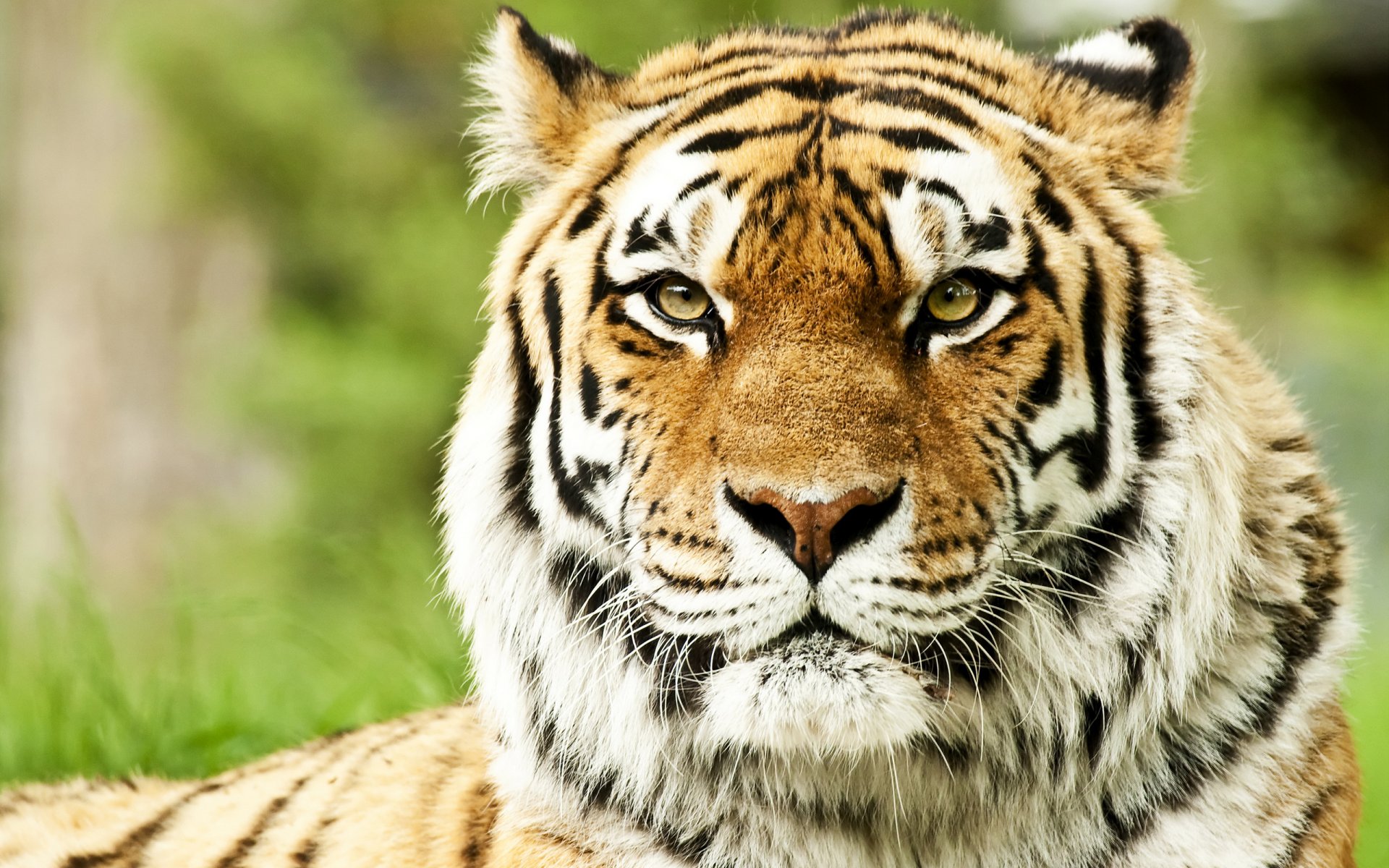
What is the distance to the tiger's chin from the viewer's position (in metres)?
1.85

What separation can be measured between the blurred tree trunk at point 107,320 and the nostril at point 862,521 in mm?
7594

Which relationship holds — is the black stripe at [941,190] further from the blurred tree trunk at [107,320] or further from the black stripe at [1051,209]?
the blurred tree trunk at [107,320]

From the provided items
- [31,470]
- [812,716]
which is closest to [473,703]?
[812,716]

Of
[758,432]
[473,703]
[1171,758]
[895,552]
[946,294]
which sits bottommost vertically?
[473,703]

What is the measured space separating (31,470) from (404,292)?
8.52 ft

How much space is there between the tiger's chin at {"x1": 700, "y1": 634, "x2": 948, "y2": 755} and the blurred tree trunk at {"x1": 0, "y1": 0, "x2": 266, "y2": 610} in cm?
747

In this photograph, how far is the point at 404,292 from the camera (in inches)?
348

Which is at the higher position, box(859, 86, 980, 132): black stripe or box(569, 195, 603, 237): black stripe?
box(859, 86, 980, 132): black stripe

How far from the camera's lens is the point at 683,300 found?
212 cm

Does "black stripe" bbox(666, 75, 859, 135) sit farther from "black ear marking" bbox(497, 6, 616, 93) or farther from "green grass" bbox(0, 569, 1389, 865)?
"green grass" bbox(0, 569, 1389, 865)

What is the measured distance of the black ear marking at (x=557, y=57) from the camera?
2.43 metres

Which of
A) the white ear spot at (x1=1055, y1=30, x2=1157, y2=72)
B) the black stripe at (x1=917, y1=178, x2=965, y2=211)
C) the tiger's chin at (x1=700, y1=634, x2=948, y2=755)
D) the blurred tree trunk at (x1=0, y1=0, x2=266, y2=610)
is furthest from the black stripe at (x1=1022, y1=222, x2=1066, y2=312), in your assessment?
the blurred tree trunk at (x1=0, y1=0, x2=266, y2=610)

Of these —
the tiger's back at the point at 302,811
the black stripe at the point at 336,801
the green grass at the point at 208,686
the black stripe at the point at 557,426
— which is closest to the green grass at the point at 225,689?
the green grass at the point at 208,686

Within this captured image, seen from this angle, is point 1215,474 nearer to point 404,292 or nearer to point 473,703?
point 473,703
